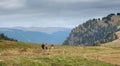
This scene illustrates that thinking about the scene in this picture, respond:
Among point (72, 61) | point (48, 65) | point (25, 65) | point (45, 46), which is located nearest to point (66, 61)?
point (72, 61)

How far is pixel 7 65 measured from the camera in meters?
47.3

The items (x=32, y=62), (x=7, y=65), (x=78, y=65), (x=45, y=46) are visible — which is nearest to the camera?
(x=7, y=65)

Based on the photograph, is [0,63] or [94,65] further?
[94,65]

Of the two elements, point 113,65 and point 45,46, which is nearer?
point 113,65

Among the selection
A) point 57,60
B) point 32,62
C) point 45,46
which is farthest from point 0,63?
point 45,46

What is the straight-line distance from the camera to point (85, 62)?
197 ft

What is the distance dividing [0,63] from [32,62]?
579cm

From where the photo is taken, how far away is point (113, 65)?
206 ft

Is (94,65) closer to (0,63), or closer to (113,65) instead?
(113,65)

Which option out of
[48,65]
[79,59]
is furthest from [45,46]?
[48,65]

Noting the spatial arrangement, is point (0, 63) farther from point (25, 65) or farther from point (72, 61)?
point (72, 61)

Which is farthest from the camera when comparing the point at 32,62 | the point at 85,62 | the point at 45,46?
the point at 45,46

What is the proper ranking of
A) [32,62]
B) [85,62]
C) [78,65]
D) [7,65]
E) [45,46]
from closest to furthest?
[7,65] → [32,62] → [78,65] → [85,62] → [45,46]

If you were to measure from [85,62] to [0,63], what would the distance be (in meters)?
17.9
